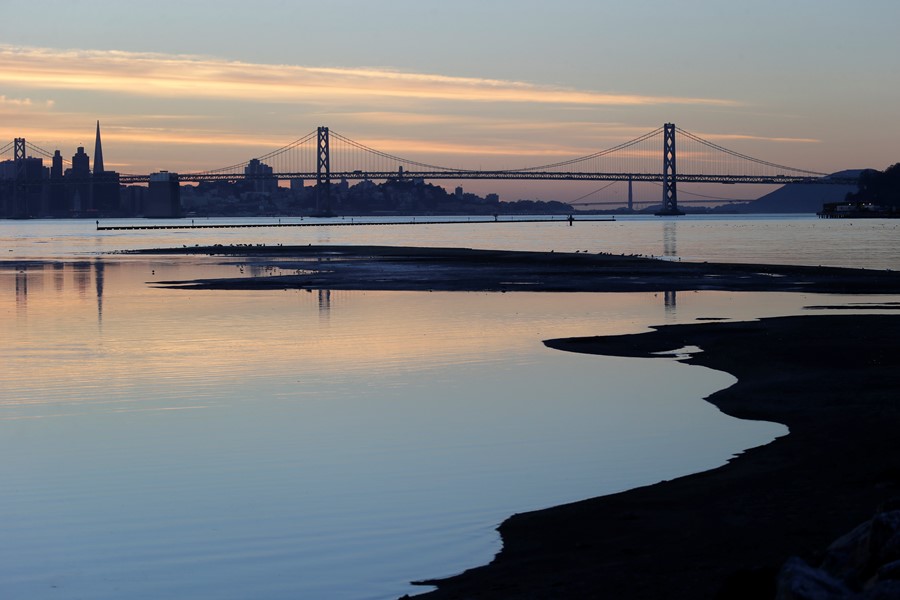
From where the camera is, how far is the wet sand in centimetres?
680

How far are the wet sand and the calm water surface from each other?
1.39 feet

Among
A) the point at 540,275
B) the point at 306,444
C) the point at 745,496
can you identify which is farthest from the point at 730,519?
the point at 540,275

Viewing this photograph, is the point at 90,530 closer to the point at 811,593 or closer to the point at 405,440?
the point at 405,440

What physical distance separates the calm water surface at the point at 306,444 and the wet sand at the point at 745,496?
16.7 inches

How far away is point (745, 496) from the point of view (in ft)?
28.8

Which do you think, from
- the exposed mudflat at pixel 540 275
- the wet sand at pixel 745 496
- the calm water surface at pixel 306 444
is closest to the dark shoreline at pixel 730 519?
the wet sand at pixel 745 496

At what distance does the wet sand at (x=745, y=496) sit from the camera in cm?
680

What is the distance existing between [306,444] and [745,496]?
14.4 feet

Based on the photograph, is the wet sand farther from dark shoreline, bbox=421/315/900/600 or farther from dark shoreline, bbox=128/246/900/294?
dark shoreline, bbox=128/246/900/294

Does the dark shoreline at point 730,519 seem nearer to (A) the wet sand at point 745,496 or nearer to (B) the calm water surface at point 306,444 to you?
(A) the wet sand at point 745,496

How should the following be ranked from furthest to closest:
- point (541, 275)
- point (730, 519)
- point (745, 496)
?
point (541, 275) → point (745, 496) → point (730, 519)

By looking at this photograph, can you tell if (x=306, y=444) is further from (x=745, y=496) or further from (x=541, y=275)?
(x=541, y=275)

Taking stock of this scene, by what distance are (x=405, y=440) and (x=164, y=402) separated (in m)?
3.73

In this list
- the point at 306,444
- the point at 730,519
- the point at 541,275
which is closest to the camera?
the point at 730,519
